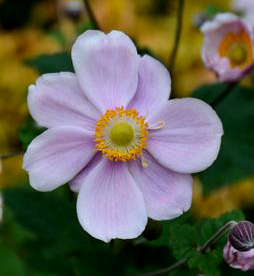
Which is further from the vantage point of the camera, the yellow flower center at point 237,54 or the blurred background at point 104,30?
the blurred background at point 104,30

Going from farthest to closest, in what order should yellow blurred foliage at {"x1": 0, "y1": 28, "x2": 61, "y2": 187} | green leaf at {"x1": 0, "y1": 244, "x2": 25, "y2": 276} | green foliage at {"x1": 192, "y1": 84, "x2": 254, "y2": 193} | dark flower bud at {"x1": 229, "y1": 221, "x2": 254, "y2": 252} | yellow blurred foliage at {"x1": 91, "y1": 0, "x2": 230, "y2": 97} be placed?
yellow blurred foliage at {"x1": 91, "y1": 0, "x2": 230, "y2": 97}, yellow blurred foliage at {"x1": 0, "y1": 28, "x2": 61, "y2": 187}, green leaf at {"x1": 0, "y1": 244, "x2": 25, "y2": 276}, green foliage at {"x1": 192, "y1": 84, "x2": 254, "y2": 193}, dark flower bud at {"x1": 229, "y1": 221, "x2": 254, "y2": 252}

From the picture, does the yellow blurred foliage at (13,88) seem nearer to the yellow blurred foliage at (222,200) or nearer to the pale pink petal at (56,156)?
the yellow blurred foliage at (222,200)

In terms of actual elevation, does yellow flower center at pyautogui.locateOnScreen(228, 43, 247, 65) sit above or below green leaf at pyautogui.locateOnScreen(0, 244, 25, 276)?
above

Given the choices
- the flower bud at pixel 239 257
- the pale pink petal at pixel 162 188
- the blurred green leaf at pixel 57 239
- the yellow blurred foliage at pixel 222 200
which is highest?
the pale pink petal at pixel 162 188

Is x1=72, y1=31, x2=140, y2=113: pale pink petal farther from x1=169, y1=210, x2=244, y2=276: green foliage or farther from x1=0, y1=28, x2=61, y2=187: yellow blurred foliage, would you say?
x1=0, y1=28, x2=61, y2=187: yellow blurred foliage

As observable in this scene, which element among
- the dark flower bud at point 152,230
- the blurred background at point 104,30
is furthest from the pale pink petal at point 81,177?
the blurred background at point 104,30

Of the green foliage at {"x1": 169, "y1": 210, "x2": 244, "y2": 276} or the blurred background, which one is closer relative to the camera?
the green foliage at {"x1": 169, "y1": 210, "x2": 244, "y2": 276}

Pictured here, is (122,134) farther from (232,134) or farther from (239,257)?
(232,134)

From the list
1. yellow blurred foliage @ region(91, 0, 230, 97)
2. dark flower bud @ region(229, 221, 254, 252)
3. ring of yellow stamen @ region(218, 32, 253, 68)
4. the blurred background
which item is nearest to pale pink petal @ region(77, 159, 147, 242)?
dark flower bud @ region(229, 221, 254, 252)
